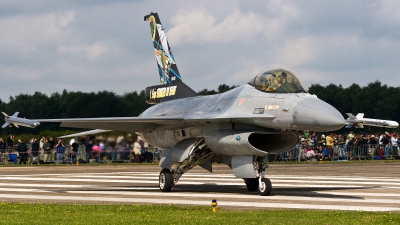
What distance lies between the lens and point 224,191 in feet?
59.4

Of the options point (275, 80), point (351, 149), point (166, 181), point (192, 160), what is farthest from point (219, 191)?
point (351, 149)

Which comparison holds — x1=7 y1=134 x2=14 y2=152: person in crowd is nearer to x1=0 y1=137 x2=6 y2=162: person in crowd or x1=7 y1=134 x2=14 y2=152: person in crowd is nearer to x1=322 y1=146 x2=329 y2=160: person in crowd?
x1=0 y1=137 x2=6 y2=162: person in crowd

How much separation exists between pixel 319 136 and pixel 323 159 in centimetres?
579

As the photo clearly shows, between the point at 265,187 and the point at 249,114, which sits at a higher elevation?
the point at 249,114

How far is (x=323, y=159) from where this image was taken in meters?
38.5

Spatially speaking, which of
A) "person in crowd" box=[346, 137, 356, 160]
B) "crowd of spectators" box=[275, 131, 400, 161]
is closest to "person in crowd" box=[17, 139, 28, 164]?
"crowd of spectators" box=[275, 131, 400, 161]

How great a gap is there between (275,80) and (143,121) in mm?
3806

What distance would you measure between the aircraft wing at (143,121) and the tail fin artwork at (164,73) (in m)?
2.33

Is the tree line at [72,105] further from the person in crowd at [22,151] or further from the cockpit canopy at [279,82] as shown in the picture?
the cockpit canopy at [279,82]

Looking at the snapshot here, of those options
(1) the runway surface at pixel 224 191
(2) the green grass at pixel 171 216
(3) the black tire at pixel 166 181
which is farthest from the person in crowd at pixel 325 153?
(2) the green grass at pixel 171 216

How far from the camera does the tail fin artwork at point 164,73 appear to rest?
72.2 ft

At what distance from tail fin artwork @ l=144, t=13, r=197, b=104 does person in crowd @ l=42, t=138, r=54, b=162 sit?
14.0 metres

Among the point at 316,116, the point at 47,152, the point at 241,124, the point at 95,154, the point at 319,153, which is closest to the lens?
the point at 316,116

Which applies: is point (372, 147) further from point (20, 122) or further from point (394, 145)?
point (20, 122)
